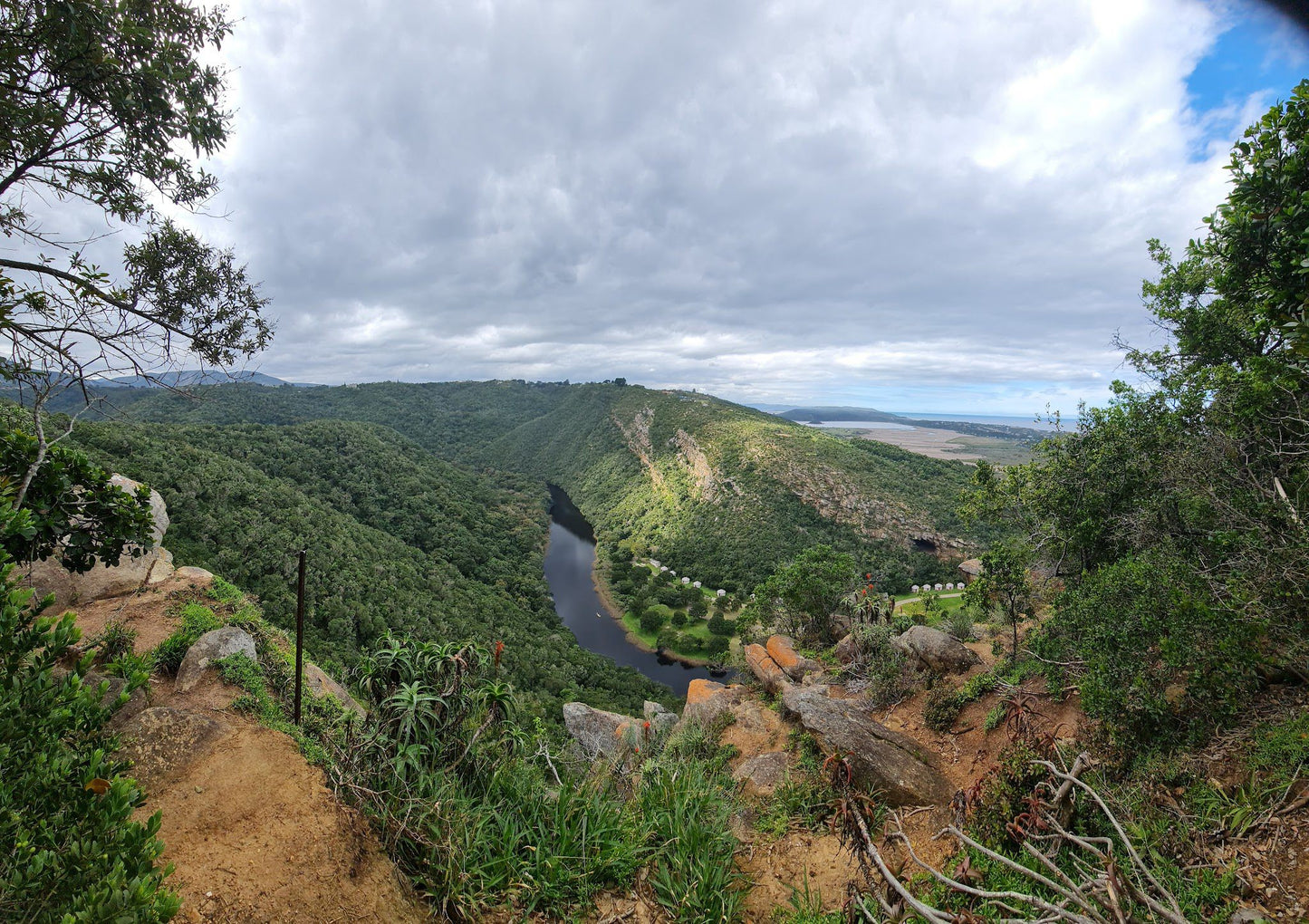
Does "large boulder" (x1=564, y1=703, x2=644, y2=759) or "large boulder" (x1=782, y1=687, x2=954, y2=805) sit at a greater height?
"large boulder" (x1=782, y1=687, x2=954, y2=805)

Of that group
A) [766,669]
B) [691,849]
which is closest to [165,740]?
[691,849]

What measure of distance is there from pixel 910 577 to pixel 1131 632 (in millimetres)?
38667

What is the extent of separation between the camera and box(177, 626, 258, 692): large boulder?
21.3 ft

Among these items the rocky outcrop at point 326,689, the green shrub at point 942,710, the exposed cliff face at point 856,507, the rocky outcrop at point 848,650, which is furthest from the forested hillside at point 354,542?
the exposed cliff face at point 856,507

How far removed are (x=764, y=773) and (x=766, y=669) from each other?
4.93 m

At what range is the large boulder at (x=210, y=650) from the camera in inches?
256

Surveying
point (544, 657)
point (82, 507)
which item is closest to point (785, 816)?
point (82, 507)

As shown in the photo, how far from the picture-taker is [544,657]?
28562mm

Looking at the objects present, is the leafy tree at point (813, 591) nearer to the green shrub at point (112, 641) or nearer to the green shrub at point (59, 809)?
the green shrub at point (112, 641)

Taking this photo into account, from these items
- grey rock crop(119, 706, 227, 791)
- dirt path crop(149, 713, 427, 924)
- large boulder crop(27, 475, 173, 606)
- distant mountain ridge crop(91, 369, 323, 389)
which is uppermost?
distant mountain ridge crop(91, 369, 323, 389)

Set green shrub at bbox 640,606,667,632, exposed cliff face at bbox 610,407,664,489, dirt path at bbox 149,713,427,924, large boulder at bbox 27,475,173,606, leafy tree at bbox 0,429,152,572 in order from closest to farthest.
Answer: dirt path at bbox 149,713,427,924 → leafy tree at bbox 0,429,152,572 → large boulder at bbox 27,475,173,606 → green shrub at bbox 640,606,667,632 → exposed cliff face at bbox 610,407,664,489

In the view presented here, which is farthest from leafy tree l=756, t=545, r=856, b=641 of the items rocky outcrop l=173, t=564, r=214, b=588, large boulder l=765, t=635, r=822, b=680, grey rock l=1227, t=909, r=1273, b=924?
rocky outcrop l=173, t=564, r=214, b=588

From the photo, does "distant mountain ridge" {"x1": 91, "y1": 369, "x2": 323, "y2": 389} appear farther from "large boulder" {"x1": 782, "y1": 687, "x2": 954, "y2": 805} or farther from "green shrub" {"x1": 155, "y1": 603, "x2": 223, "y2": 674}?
"large boulder" {"x1": 782, "y1": 687, "x2": 954, "y2": 805}

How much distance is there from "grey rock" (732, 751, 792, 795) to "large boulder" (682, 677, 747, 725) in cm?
270
